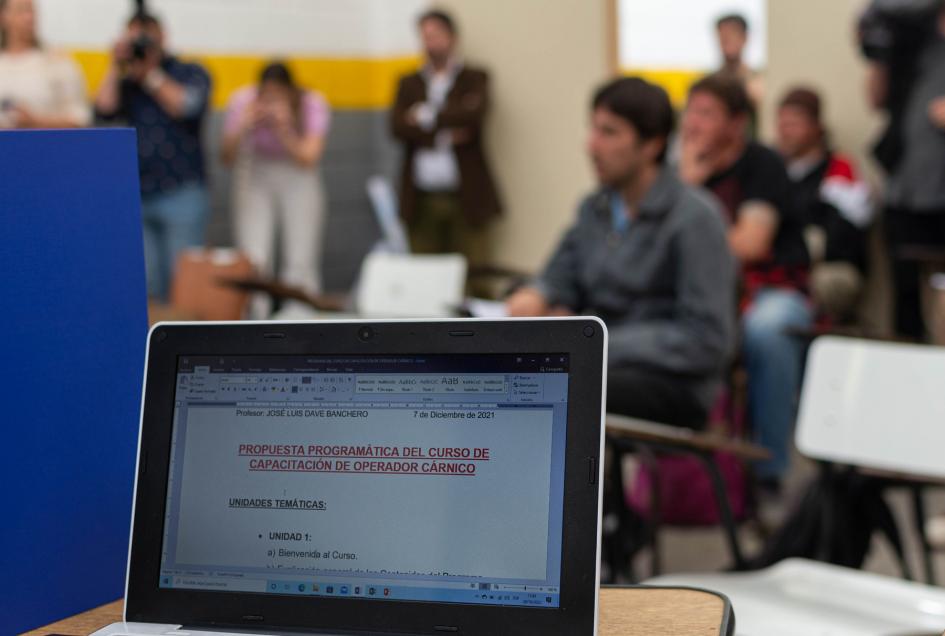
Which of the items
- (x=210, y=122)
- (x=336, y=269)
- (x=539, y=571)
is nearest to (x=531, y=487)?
(x=539, y=571)

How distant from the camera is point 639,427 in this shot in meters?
2.29

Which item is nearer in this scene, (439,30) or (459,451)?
(459,451)

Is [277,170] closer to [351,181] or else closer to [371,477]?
[351,181]

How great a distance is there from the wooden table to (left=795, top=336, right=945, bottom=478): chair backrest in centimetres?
145

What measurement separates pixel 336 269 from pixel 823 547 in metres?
6.29

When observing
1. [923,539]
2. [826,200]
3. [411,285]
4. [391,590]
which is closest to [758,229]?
[826,200]

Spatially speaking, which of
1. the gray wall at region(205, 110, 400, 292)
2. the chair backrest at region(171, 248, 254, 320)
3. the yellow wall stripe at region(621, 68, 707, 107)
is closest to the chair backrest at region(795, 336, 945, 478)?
the chair backrest at region(171, 248, 254, 320)

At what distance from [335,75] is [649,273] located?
19.0 feet

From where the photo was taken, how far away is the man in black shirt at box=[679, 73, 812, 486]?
4164mm

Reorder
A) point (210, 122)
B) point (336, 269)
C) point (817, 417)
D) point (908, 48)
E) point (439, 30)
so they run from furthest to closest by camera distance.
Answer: point (336, 269) < point (210, 122) < point (439, 30) < point (908, 48) < point (817, 417)

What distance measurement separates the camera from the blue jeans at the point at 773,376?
4160 millimetres

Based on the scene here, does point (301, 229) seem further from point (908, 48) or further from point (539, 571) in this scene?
point (539, 571)

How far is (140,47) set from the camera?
5.86m

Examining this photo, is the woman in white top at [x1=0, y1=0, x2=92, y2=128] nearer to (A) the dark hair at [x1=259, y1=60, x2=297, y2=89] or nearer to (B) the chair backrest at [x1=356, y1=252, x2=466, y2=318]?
(B) the chair backrest at [x1=356, y1=252, x2=466, y2=318]
